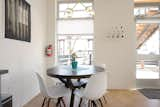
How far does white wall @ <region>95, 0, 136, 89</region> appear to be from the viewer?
598cm

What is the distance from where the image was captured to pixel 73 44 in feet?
21.2

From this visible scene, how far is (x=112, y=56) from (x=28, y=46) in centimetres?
255

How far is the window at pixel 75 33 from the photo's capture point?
20.8 feet

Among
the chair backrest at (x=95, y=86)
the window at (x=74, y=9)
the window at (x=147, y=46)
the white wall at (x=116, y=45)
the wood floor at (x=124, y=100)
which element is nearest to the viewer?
the chair backrest at (x=95, y=86)

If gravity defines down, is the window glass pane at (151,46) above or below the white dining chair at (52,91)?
above

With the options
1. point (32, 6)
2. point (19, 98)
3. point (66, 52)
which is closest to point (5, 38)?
point (19, 98)

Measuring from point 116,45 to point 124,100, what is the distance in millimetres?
1808

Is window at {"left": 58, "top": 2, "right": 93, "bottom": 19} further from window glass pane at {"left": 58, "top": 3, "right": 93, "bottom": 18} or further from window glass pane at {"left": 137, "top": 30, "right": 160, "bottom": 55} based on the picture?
window glass pane at {"left": 137, "top": 30, "right": 160, "bottom": 55}

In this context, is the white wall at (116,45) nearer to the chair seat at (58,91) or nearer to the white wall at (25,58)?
the white wall at (25,58)

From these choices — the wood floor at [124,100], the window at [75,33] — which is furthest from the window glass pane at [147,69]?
the window at [75,33]

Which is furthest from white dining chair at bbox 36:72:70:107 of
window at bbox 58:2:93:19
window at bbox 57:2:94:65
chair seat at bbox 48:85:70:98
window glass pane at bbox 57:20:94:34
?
window at bbox 58:2:93:19

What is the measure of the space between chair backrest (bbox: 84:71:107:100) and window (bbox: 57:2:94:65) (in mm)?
3136

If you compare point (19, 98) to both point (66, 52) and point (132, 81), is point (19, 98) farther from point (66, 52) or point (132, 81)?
point (132, 81)

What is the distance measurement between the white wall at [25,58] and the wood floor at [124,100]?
240 millimetres
